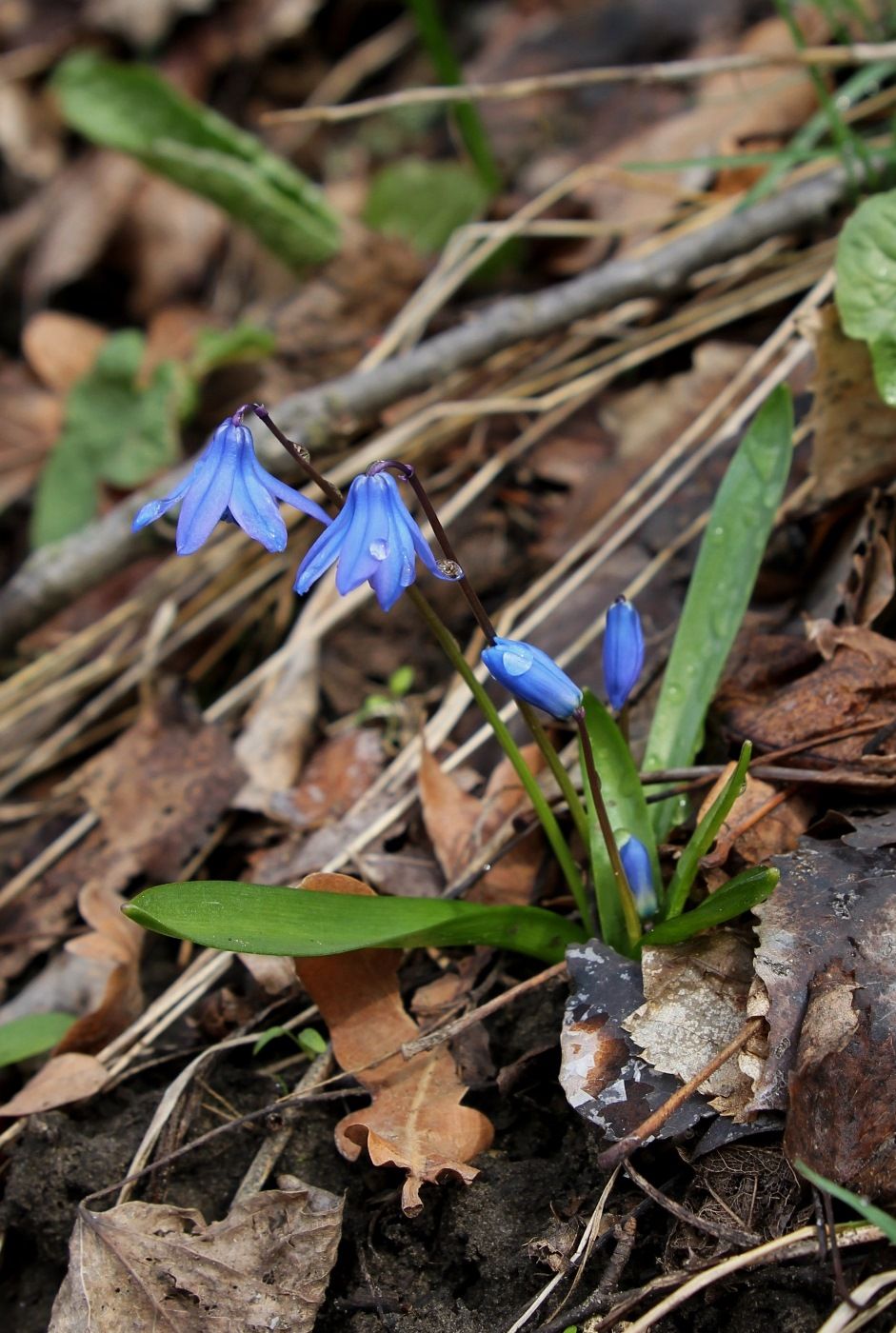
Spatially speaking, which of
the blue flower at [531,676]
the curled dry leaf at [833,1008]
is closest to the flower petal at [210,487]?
the blue flower at [531,676]

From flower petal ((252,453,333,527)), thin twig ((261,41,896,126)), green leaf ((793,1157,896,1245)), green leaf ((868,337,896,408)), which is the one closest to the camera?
green leaf ((793,1157,896,1245))

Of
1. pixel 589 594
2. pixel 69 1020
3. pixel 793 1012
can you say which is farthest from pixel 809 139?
pixel 69 1020

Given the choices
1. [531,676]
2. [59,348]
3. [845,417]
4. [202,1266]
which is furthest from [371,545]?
[59,348]

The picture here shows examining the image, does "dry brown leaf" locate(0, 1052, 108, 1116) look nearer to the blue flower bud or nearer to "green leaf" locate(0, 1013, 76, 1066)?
"green leaf" locate(0, 1013, 76, 1066)

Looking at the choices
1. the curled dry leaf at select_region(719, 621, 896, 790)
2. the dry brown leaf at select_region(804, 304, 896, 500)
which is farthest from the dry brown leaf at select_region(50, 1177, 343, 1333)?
the dry brown leaf at select_region(804, 304, 896, 500)

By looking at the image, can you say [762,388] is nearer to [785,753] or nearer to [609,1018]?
[785,753]

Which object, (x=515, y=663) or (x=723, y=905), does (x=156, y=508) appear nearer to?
(x=515, y=663)
